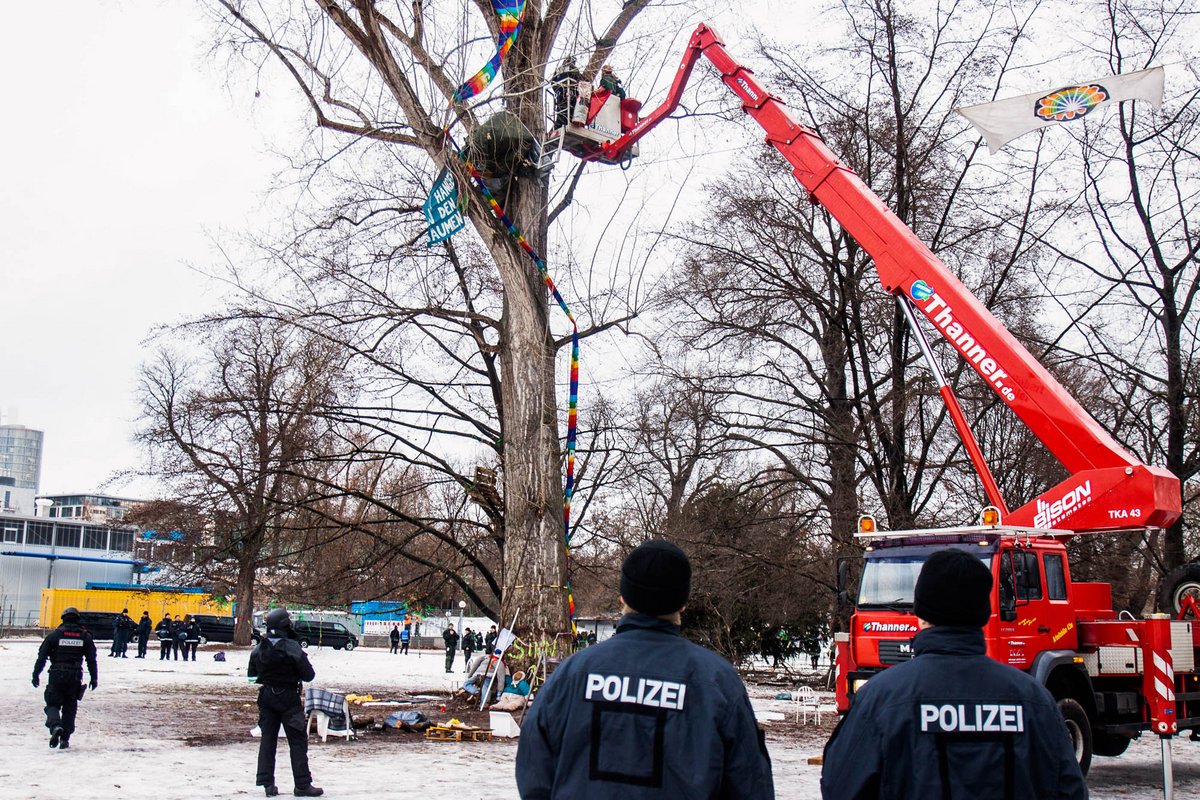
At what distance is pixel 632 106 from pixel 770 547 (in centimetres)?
1307

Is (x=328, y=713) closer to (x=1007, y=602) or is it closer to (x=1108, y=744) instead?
(x=1007, y=602)

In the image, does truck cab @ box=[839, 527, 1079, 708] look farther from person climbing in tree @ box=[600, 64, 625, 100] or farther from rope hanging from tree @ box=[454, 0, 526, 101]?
rope hanging from tree @ box=[454, 0, 526, 101]

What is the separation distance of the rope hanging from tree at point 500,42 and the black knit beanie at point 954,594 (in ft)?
38.2

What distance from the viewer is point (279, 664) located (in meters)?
9.93

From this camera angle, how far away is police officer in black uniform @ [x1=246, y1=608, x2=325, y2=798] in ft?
32.2

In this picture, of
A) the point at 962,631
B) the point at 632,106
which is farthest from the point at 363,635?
the point at 962,631

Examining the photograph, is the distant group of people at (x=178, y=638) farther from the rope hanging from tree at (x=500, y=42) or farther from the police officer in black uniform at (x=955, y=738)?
the police officer in black uniform at (x=955, y=738)

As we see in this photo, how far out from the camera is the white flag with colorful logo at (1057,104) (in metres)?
14.0

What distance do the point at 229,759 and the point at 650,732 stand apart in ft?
33.0

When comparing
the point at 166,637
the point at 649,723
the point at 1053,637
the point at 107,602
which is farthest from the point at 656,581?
Result: the point at 107,602

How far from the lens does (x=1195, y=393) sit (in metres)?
20.5

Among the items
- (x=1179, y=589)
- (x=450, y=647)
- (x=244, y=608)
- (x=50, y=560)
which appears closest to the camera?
(x=1179, y=589)

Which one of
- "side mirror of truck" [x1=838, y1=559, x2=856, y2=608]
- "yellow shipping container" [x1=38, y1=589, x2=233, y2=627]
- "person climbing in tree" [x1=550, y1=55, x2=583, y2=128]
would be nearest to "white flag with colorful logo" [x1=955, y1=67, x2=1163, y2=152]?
"person climbing in tree" [x1=550, y1=55, x2=583, y2=128]

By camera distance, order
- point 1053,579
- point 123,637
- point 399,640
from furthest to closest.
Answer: point 399,640 → point 123,637 → point 1053,579
